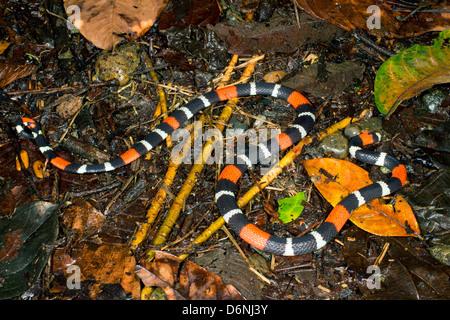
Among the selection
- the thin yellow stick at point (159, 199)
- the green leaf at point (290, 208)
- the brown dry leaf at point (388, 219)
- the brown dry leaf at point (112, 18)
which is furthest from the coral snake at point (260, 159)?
the brown dry leaf at point (112, 18)

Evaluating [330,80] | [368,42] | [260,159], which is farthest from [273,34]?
[260,159]

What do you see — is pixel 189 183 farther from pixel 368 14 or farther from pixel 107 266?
pixel 368 14

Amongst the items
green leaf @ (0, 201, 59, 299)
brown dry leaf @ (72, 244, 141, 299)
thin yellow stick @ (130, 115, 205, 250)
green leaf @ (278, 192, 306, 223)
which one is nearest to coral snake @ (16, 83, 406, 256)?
green leaf @ (278, 192, 306, 223)

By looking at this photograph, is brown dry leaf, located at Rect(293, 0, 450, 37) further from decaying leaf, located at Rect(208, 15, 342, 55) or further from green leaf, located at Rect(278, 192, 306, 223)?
green leaf, located at Rect(278, 192, 306, 223)

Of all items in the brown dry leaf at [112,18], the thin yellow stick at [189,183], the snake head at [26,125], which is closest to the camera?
the thin yellow stick at [189,183]

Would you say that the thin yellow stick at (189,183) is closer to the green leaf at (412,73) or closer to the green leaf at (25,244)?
the green leaf at (25,244)

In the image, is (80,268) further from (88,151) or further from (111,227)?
(88,151)
